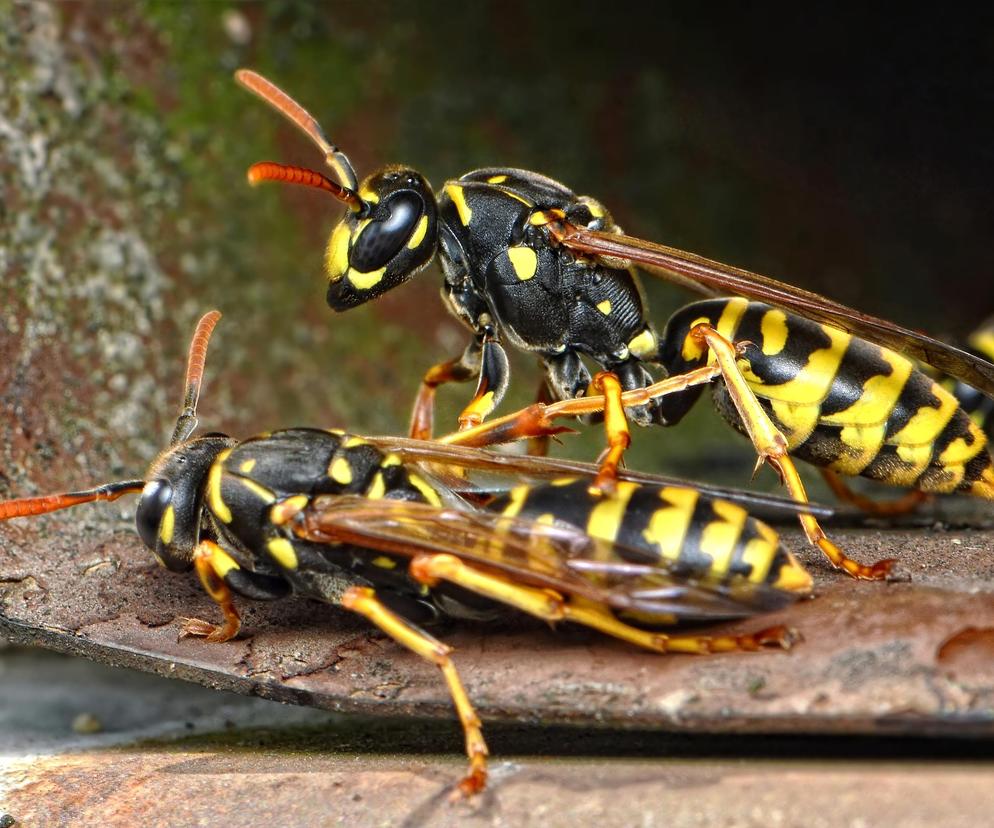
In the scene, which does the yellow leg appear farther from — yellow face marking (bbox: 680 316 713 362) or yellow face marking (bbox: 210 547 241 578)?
yellow face marking (bbox: 680 316 713 362)

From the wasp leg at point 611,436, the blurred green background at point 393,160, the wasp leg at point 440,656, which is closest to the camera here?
the wasp leg at point 440,656

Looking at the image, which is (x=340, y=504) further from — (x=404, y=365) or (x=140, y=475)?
(x=404, y=365)

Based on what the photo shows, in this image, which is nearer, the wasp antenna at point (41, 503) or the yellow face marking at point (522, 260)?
the wasp antenna at point (41, 503)

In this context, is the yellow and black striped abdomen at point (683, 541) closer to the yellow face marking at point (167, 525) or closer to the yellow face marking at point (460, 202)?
the yellow face marking at point (167, 525)

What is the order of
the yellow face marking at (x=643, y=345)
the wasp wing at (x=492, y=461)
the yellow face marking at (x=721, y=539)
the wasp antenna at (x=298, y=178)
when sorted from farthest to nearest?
the yellow face marking at (x=643, y=345), the wasp antenna at (x=298, y=178), the wasp wing at (x=492, y=461), the yellow face marking at (x=721, y=539)

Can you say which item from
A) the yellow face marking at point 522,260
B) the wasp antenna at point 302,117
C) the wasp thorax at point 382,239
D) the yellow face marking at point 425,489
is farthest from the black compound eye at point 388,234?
the yellow face marking at point 425,489

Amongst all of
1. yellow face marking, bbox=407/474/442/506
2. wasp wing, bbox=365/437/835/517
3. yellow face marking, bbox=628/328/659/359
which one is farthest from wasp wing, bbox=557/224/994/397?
yellow face marking, bbox=407/474/442/506

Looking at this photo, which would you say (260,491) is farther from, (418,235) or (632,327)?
(632,327)
